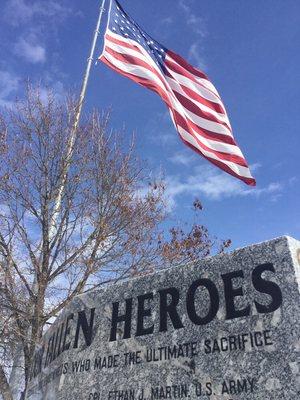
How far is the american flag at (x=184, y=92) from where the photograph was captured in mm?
6410

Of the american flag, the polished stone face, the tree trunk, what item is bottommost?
the polished stone face

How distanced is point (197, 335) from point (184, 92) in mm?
5181

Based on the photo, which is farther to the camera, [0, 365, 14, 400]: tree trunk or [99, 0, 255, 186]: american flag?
[0, 365, 14, 400]: tree trunk

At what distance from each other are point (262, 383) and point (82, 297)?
7.30 feet

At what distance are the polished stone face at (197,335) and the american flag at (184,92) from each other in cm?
273

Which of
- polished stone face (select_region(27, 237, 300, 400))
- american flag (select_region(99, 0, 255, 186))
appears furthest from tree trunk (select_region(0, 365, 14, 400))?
american flag (select_region(99, 0, 255, 186))

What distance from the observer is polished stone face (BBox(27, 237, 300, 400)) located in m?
2.95

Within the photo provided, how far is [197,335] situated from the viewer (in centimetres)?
334

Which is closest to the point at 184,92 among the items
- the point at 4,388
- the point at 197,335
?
the point at 197,335

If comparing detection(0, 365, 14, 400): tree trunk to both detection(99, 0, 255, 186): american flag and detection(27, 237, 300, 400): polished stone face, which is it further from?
detection(99, 0, 255, 186): american flag

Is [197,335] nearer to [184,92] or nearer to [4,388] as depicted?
[184,92]

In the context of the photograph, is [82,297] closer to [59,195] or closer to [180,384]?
A: [180,384]

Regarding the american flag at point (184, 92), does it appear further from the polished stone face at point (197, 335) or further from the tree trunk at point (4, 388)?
the tree trunk at point (4, 388)

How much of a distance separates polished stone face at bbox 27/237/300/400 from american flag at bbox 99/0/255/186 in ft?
8.97
